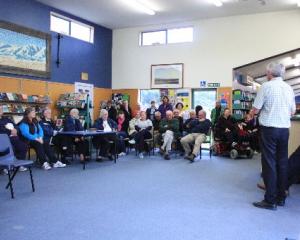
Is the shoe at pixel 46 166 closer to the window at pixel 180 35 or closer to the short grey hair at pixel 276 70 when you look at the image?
the short grey hair at pixel 276 70

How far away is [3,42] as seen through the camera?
7629 millimetres

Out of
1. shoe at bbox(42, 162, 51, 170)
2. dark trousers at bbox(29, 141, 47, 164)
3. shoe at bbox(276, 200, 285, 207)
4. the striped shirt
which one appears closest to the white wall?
dark trousers at bbox(29, 141, 47, 164)

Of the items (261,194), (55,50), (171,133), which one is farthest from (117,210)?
(55,50)

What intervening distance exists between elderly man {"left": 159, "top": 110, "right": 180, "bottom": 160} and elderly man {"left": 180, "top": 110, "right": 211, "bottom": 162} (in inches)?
12.9

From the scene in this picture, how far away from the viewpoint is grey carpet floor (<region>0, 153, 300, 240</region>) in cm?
289

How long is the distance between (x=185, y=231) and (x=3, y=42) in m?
6.52

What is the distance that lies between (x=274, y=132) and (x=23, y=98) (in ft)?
20.1

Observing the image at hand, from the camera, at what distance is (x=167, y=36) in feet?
35.0

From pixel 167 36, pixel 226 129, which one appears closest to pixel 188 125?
pixel 226 129

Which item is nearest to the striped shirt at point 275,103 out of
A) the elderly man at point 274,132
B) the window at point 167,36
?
the elderly man at point 274,132

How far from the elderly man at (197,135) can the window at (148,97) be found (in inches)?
127

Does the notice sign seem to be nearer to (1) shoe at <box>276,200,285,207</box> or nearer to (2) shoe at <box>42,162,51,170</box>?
(2) shoe at <box>42,162,51,170</box>

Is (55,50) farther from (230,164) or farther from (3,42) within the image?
(230,164)

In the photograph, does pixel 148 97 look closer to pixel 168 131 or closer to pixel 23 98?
pixel 168 131
